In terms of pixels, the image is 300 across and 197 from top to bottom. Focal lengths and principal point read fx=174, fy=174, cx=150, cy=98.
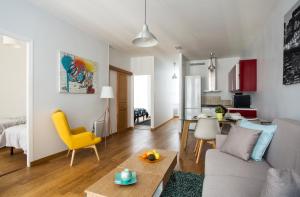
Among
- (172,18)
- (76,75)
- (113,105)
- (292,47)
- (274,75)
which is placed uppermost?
(172,18)

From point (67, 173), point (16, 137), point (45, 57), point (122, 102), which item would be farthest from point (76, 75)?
point (122, 102)

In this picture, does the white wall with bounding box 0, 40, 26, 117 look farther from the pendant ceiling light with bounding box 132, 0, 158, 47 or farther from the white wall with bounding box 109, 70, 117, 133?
the pendant ceiling light with bounding box 132, 0, 158, 47

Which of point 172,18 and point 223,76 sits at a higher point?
point 172,18

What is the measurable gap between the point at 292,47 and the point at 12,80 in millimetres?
5927

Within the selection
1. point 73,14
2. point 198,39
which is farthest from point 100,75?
point 198,39

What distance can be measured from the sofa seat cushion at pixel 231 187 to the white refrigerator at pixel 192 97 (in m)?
4.86

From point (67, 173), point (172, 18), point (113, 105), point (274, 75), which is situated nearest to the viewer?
point (67, 173)

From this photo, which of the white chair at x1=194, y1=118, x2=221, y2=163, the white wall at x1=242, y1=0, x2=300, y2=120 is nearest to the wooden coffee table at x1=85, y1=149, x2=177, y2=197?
the white chair at x1=194, y1=118, x2=221, y2=163

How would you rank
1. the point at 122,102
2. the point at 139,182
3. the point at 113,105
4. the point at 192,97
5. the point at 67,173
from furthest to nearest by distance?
the point at 192,97 → the point at 122,102 → the point at 113,105 → the point at 67,173 → the point at 139,182

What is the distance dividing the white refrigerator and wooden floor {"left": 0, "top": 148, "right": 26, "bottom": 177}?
16.3 feet

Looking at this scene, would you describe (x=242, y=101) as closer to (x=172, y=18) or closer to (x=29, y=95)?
(x=172, y=18)

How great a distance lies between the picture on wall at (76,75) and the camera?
3.51 meters

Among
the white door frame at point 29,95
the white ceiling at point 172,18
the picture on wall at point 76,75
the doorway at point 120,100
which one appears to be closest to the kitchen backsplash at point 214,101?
the white ceiling at point 172,18

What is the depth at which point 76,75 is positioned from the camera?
3.81 metres
